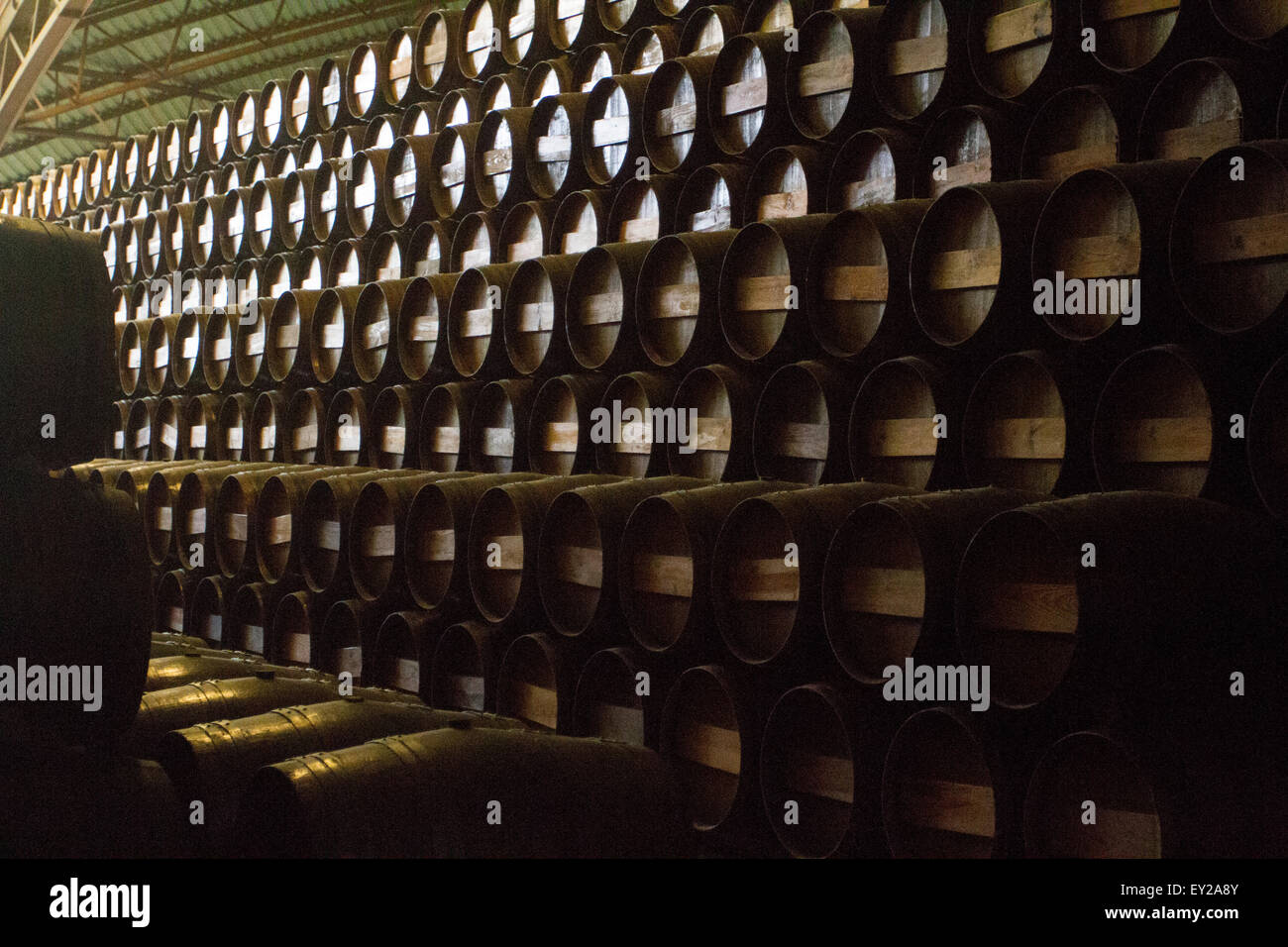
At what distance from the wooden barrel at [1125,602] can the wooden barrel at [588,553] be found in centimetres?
166

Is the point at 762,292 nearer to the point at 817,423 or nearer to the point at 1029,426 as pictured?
the point at 817,423

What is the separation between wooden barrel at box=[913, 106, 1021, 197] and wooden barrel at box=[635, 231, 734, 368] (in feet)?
2.66

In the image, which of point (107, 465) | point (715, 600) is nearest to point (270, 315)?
point (107, 465)

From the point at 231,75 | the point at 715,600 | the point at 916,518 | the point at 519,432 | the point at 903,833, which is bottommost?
the point at 903,833

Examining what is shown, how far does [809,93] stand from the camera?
4.87m

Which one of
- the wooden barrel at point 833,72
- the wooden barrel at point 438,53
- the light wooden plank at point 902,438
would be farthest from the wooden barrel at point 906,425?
the wooden barrel at point 438,53

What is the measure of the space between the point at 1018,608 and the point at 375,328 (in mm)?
4430

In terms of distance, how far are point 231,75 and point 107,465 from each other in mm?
11496

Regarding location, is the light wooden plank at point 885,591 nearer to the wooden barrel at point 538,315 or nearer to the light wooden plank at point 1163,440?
the light wooden plank at point 1163,440

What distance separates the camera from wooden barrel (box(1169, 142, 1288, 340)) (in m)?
3.14

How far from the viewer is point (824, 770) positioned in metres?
3.96

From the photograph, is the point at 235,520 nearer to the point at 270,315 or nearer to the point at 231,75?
the point at 270,315

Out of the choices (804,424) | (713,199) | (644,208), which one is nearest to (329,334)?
(644,208)
